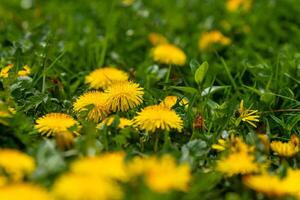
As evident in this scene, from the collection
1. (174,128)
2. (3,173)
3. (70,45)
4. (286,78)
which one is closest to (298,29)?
(286,78)

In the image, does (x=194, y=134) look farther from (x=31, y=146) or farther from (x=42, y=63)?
(x=42, y=63)

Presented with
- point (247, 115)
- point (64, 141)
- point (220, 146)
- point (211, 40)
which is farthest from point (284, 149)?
point (211, 40)

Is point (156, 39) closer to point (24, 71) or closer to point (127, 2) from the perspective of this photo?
point (127, 2)


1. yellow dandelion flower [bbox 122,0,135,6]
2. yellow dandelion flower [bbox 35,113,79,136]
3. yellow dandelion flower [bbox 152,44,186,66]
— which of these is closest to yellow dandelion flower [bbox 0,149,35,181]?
yellow dandelion flower [bbox 35,113,79,136]

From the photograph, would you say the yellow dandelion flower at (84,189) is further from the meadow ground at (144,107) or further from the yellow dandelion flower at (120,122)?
the yellow dandelion flower at (120,122)

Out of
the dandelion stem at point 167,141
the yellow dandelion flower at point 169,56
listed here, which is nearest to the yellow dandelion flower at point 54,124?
the dandelion stem at point 167,141

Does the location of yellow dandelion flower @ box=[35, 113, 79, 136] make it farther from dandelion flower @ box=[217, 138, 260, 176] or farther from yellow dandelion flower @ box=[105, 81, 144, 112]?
dandelion flower @ box=[217, 138, 260, 176]
